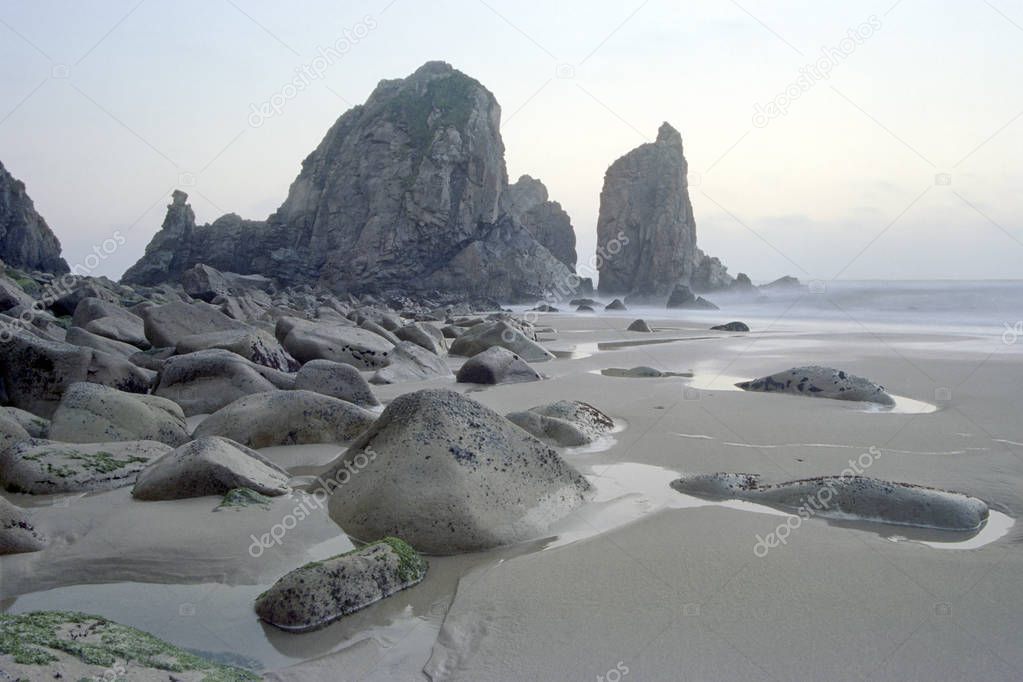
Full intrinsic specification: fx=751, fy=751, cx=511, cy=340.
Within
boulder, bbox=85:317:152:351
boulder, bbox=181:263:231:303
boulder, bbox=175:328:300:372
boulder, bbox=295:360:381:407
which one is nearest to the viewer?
boulder, bbox=295:360:381:407

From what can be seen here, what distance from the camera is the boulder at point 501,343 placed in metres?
10.4

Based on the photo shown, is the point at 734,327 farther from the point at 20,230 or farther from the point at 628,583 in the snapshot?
the point at 20,230

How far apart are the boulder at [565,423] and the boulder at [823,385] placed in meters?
2.32

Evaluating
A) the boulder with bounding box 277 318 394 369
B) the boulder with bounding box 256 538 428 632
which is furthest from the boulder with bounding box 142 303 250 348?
the boulder with bounding box 256 538 428 632

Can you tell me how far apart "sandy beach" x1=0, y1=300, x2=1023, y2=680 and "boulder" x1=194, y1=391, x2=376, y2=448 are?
19cm

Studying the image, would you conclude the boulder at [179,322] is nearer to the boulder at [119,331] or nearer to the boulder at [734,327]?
the boulder at [119,331]

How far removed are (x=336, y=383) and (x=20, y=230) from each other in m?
40.4

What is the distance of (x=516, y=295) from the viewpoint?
47750 millimetres

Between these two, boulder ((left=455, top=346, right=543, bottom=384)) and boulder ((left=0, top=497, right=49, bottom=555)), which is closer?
boulder ((left=0, top=497, right=49, bottom=555))

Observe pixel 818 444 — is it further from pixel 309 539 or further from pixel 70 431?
pixel 70 431

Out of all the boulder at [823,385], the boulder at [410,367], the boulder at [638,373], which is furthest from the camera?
the boulder at [638,373]

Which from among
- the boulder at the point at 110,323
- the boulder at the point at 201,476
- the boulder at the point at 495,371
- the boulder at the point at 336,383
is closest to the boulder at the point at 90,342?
the boulder at the point at 110,323

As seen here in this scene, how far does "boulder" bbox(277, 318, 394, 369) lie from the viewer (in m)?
9.09

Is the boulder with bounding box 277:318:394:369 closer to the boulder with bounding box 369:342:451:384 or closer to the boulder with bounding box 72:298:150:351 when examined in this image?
the boulder with bounding box 369:342:451:384
